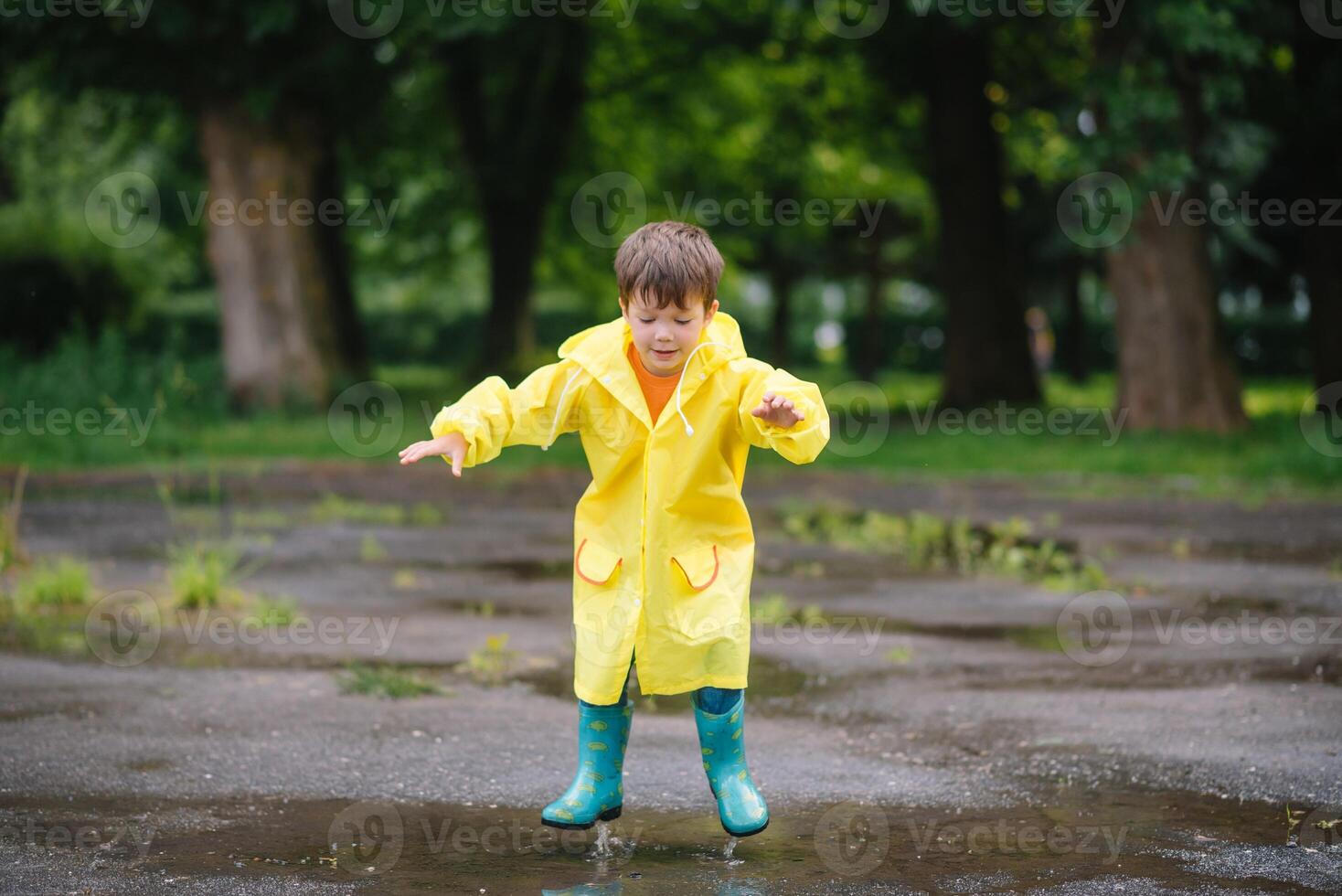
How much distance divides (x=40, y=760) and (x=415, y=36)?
15401 mm

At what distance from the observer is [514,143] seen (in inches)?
A: 1067

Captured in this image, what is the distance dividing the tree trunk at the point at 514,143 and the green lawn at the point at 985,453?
8.94 m

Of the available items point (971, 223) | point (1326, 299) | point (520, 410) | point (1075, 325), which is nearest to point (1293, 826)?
point (520, 410)

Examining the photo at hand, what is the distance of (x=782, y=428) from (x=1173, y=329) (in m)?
13.6

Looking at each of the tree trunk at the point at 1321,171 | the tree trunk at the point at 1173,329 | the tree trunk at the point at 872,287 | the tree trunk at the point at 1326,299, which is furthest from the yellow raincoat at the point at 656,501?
the tree trunk at the point at 872,287

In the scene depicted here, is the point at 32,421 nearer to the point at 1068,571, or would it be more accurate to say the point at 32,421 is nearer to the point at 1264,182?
the point at 1068,571

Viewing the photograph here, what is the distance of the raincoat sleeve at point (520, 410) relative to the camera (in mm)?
4035

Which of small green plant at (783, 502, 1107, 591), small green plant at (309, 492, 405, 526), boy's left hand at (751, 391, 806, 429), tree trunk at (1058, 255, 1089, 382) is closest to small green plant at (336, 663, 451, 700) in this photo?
boy's left hand at (751, 391, 806, 429)

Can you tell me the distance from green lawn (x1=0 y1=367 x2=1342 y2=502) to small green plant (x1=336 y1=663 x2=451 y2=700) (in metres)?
6.51

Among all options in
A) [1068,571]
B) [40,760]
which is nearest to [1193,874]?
[40,760]

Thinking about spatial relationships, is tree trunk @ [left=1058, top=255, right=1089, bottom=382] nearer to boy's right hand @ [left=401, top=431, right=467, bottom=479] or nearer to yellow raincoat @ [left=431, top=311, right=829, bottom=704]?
yellow raincoat @ [left=431, top=311, right=829, bottom=704]

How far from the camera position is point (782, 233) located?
120ft

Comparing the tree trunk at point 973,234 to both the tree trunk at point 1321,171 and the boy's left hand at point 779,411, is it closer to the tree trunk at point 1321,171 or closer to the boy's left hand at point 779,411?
the tree trunk at point 1321,171

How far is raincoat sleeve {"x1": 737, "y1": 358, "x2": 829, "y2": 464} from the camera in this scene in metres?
3.99
